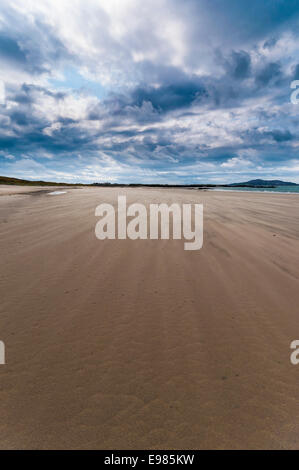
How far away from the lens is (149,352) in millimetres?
2676

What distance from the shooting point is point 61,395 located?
2.13 metres

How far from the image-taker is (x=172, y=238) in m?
7.00

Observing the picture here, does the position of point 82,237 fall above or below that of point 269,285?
above

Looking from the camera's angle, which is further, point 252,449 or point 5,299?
Answer: point 5,299

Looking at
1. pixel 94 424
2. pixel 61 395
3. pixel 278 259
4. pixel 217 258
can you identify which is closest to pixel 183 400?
pixel 94 424

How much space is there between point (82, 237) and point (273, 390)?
616 cm

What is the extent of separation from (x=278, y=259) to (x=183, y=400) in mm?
4638

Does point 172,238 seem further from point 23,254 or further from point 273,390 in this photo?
point 273,390

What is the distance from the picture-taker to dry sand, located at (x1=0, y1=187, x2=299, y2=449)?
1876mm

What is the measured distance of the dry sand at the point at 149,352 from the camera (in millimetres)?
1876
